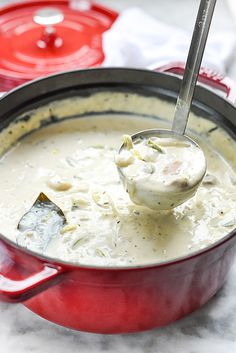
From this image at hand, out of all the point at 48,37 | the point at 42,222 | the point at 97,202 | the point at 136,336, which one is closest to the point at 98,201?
the point at 97,202

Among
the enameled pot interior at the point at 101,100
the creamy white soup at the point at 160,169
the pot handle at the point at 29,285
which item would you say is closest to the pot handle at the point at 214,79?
the enameled pot interior at the point at 101,100

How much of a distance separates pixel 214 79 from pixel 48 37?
0.56 m

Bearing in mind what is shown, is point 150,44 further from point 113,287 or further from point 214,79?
point 113,287

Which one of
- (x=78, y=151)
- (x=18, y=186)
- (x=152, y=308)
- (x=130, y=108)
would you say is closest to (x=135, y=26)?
(x=130, y=108)

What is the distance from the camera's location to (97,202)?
140cm

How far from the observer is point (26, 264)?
44.5 inches

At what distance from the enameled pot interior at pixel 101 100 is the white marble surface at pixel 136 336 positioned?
1.32 feet

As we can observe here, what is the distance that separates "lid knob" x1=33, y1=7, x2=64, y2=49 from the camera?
1.90 m

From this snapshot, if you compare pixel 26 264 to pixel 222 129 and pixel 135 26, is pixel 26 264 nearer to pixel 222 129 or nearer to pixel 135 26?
pixel 222 129

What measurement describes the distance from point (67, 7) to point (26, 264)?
1.13 m

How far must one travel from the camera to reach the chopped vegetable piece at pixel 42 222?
1312mm

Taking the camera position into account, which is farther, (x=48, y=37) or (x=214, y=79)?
(x=48, y=37)

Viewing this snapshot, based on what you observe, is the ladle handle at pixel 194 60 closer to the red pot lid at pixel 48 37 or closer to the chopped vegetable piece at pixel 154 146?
the chopped vegetable piece at pixel 154 146

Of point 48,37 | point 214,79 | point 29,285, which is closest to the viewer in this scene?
point 29,285
